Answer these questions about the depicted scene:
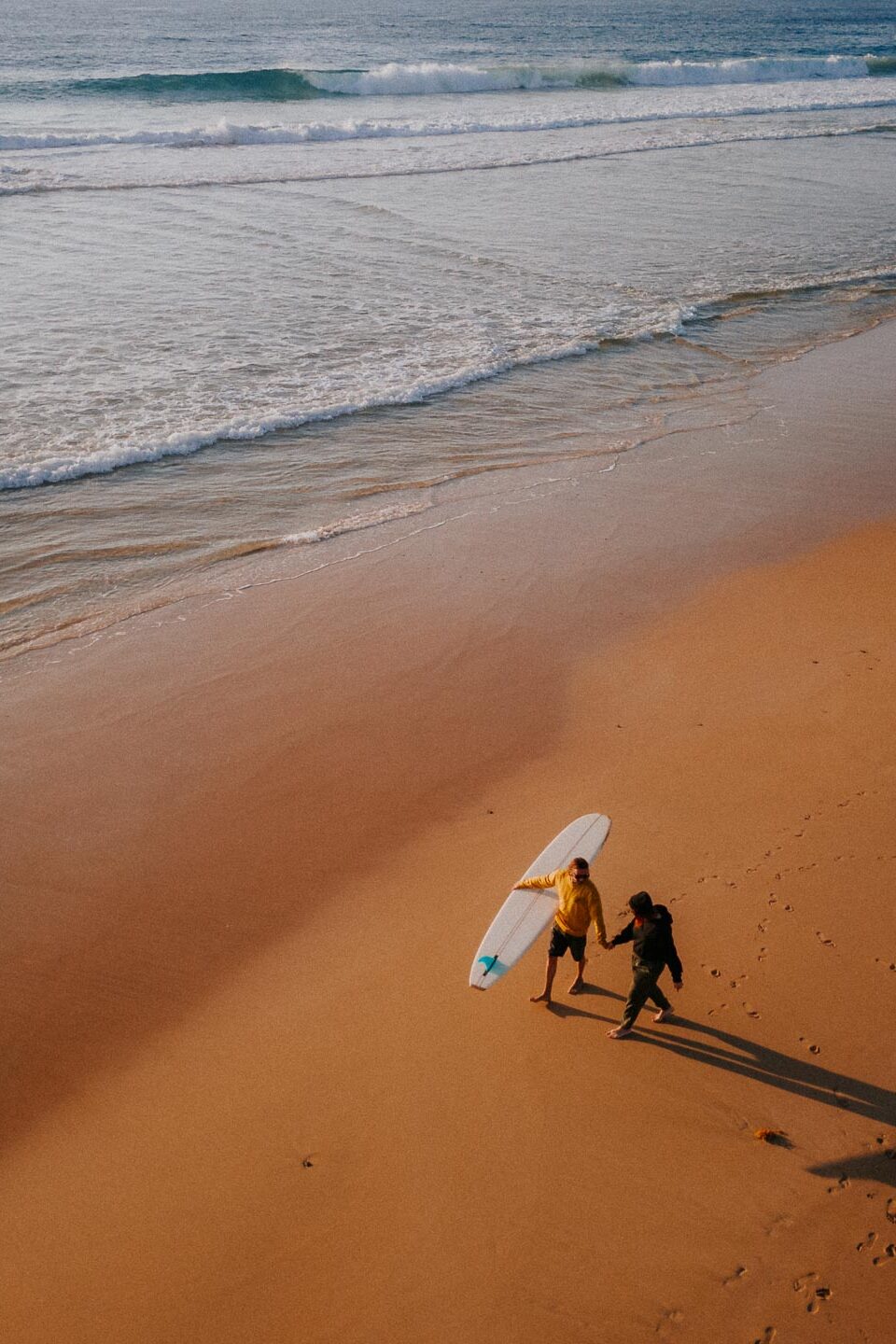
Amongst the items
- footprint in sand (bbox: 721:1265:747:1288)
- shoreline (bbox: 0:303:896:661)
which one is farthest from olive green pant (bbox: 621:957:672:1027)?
shoreline (bbox: 0:303:896:661)

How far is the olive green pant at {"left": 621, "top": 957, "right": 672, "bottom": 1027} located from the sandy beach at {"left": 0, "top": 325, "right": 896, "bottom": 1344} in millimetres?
177

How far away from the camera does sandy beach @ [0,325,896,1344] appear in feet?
15.6

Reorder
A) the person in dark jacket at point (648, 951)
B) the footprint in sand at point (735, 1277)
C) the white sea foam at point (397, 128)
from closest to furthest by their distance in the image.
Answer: the footprint in sand at point (735, 1277) → the person in dark jacket at point (648, 951) → the white sea foam at point (397, 128)

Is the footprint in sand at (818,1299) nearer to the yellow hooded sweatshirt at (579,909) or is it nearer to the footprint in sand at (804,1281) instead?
the footprint in sand at (804,1281)

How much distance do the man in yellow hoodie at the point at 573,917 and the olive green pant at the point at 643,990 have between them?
0.90 ft

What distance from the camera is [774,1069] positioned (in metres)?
5.61

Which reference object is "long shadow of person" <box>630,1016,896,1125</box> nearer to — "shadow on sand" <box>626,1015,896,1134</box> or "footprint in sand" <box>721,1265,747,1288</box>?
"shadow on sand" <box>626,1015,896,1134</box>

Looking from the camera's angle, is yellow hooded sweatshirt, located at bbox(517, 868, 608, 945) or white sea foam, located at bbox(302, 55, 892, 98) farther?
white sea foam, located at bbox(302, 55, 892, 98)

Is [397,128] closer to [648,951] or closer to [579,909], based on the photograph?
[579,909]

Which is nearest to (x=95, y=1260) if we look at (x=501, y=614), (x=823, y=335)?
(x=501, y=614)

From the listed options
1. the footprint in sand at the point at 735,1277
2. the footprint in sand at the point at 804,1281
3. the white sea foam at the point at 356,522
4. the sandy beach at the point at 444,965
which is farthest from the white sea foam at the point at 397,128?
the footprint in sand at the point at 804,1281

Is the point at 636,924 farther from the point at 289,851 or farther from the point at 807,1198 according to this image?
the point at 289,851

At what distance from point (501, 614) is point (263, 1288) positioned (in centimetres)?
628

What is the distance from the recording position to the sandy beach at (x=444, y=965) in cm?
474
